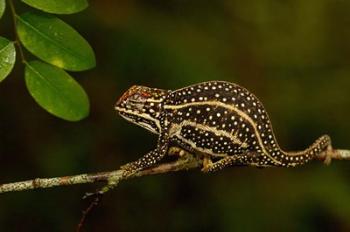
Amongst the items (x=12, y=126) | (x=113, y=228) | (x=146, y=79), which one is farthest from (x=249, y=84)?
(x=12, y=126)

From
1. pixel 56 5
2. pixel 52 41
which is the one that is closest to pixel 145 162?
pixel 52 41

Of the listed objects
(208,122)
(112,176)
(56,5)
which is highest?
(56,5)

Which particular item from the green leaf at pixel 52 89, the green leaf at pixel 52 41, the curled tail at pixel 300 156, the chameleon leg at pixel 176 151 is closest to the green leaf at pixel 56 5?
the green leaf at pixel 52 41

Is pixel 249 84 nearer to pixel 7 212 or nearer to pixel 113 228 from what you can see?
pixel 113 228

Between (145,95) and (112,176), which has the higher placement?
(145,95)

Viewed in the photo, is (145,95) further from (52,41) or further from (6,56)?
(6,56)

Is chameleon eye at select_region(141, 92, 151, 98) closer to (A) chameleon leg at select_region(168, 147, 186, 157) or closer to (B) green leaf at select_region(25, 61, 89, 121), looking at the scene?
(A) chameleon leg at select_region(168, 147, 186, 157)

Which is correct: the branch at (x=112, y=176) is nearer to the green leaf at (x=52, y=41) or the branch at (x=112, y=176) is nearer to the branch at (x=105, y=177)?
the branch at (x=105, y=177)

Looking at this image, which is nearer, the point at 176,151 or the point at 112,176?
the point at 112,176
